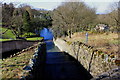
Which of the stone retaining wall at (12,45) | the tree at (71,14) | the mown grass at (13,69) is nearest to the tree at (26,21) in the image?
the tree at (71,14)

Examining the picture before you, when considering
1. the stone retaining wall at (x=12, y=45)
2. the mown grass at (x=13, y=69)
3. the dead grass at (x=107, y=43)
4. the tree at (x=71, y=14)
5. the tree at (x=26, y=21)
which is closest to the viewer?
the mown grass at (x=13, y=69)

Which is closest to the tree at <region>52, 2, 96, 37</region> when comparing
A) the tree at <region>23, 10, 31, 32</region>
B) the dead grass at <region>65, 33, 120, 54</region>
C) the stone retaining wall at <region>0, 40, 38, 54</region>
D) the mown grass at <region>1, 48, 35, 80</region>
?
the stone retaining wall at <region>0, 40, 38, 54</region>

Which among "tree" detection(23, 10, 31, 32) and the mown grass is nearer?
the mown grass

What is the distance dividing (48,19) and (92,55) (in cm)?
4241

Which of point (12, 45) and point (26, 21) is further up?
point (26, 21)

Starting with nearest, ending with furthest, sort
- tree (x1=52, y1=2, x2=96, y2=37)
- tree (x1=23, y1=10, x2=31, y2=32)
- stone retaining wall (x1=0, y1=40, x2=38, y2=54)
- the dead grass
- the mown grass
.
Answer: the mown grass → the dead grass → stone retaining wall (x1=0, y1=40, x2=38, y2=54) → tree (x1=52, y1=2, x2=96, y2=37) → tree (x1=23, y1=10, x2=31, y2=32)

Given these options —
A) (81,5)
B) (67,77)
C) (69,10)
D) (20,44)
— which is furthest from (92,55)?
(81,5)

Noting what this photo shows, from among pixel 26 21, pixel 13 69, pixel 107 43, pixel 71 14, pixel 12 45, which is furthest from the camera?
pixel 26 21

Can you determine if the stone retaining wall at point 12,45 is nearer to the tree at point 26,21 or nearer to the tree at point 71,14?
the tree at point 71,14

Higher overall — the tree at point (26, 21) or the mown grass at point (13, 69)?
the tree at point (26, 21)

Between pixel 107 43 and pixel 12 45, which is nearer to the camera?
pixel 107 43

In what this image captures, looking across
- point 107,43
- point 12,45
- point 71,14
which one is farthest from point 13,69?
point 71,14

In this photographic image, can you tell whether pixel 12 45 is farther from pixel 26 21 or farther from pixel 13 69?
pixel 26 21

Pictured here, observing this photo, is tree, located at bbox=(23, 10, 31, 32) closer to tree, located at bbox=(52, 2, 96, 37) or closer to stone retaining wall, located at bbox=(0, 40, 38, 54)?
tree, located at bbox=(52, 2, 96, 37)
